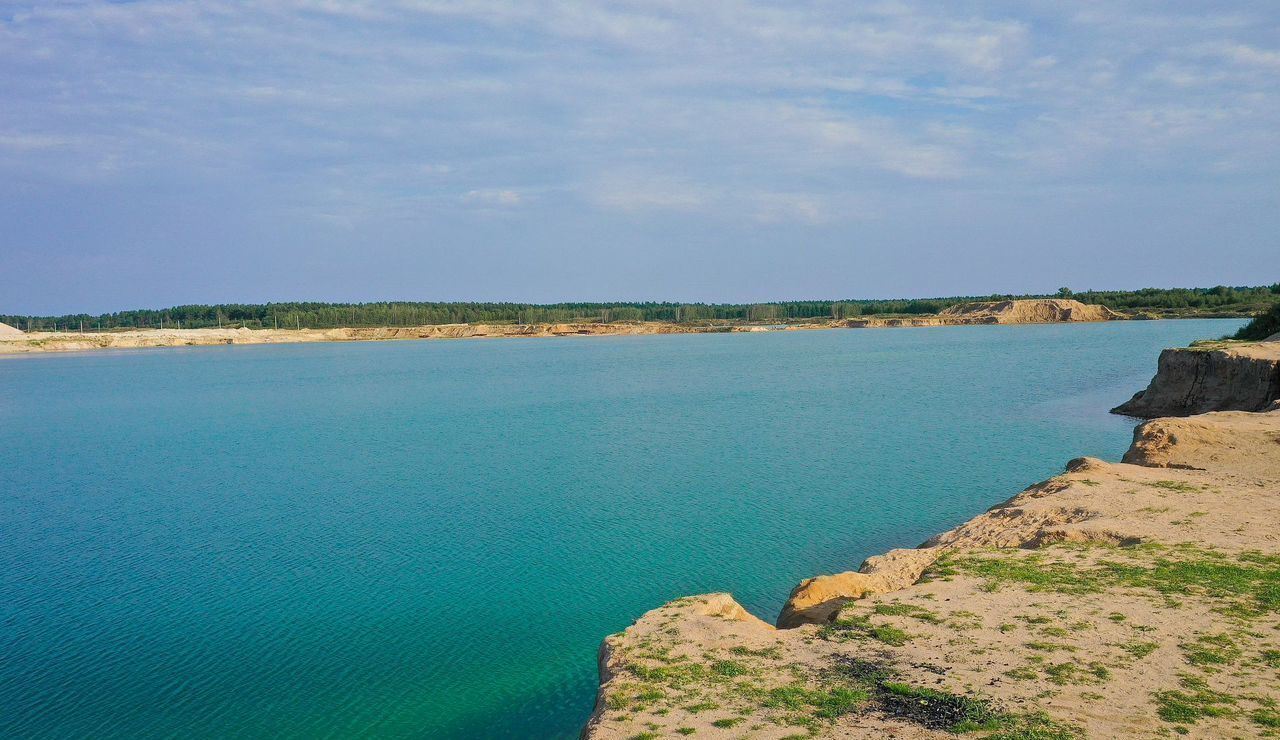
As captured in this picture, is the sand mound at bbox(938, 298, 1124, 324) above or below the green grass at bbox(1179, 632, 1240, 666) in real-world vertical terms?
above

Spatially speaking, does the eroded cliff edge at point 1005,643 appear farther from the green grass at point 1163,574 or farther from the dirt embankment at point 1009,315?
the dirt embankment at point 1009,315

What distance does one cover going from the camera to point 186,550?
16.4m

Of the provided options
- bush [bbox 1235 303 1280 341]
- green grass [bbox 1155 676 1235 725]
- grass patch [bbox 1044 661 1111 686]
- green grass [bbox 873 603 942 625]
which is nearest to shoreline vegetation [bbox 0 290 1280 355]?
bush [bbox 1235 303 1280 341]

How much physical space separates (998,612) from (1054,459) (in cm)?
1521

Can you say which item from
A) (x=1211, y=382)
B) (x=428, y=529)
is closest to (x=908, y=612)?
(x=428, y=529)

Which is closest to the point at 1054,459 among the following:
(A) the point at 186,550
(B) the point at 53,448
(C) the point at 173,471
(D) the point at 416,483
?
(D) the point at 416,483

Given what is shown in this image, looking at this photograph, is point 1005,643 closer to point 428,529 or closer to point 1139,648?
point 1139,648

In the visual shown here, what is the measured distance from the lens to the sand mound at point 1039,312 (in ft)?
423

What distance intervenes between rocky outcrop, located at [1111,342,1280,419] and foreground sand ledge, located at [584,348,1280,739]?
13552mm

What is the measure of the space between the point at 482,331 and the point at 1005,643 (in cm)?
13359

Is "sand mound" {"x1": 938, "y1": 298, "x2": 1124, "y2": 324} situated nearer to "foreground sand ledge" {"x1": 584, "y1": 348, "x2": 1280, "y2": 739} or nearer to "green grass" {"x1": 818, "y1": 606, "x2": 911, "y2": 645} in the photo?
"foreground sand ledge" {"x1": 584, "y1": 348, "x2": 1280, "y2": 739}

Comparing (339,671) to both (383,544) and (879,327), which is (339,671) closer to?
(383,544)

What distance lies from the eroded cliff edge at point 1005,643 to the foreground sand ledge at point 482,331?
12661cm

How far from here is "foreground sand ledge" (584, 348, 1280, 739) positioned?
664cm
